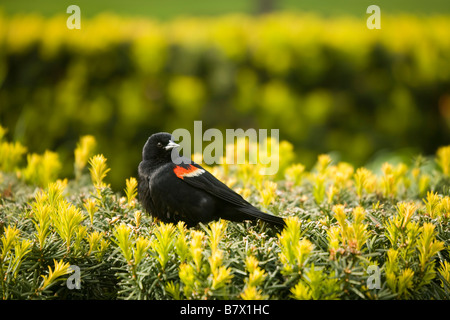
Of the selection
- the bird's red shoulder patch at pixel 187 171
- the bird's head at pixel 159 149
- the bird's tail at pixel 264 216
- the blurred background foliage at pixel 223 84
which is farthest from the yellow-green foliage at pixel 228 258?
the blurred background foliage at pixel 223 84

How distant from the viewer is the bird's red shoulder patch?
→ 2322 millimetres

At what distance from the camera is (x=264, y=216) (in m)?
2.12

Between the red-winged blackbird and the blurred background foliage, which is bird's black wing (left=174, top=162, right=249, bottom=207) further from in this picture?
the blurred background foliage

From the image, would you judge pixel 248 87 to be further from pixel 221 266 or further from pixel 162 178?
pixel 221 266

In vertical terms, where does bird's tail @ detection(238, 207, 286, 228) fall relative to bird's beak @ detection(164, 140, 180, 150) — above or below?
below

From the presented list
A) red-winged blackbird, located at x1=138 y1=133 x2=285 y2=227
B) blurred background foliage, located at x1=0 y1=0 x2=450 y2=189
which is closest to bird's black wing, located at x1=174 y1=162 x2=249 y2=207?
red-winged blackbird, located at x1=138 y1=133 x2=285 y2=227

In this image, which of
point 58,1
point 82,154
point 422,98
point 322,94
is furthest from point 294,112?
point 58,1

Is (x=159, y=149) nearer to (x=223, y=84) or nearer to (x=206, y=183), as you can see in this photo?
(x=206, y=183)

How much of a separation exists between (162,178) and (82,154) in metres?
1.05

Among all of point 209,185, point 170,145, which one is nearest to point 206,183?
point 209,185

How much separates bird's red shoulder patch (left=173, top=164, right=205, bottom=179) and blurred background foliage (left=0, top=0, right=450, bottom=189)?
2.98 metres
